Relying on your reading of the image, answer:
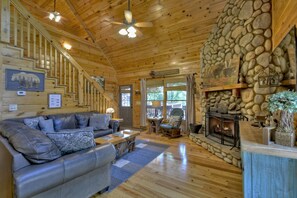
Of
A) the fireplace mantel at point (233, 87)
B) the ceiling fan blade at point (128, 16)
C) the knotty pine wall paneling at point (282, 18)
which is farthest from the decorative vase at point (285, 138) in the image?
the ceiling fan blade at point (128, 16)

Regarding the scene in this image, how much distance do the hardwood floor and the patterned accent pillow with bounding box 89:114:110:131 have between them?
189 centimetres

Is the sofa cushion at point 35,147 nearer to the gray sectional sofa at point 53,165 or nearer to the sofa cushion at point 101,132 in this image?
the gray sectional sofa at point 53,165

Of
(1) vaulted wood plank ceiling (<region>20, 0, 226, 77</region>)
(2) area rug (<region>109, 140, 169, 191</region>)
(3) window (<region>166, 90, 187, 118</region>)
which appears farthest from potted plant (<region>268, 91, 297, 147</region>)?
(3) window (<region>166, 90, 187, 118</region>)

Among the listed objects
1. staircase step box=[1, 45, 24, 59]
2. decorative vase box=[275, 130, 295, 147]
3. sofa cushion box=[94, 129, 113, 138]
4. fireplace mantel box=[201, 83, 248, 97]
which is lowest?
sofa cushion box=[94, 129, 113, 138]

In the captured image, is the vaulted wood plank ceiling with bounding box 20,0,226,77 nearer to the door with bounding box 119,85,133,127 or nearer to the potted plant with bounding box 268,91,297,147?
the door with bounding box 119,85,133,127

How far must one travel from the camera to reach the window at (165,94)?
561 centimetres

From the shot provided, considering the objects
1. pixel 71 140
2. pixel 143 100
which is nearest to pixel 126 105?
pixel 143 100

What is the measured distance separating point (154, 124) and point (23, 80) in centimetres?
421

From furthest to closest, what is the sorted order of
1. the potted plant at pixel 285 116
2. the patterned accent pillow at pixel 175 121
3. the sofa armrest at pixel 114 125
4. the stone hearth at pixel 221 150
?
the patterned accent pillow at pixel 175 121, the sofa armrest at pixel 114 125, the stone hearth at pixel 221 150, the potted plant at pixel 285 116

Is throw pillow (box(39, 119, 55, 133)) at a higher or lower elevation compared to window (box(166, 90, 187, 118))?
lower

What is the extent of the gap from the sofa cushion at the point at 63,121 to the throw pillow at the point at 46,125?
0.16 m

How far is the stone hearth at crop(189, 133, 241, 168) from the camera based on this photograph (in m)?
2.91

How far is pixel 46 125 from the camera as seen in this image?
3.39m

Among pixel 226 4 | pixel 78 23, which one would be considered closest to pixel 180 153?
pixel 226 4
